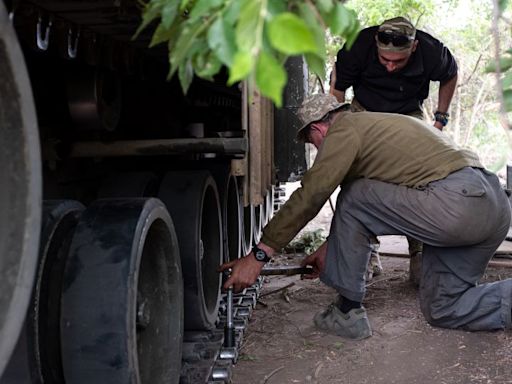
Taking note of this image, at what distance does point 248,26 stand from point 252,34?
0.02 m

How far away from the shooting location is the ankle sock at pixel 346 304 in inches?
153

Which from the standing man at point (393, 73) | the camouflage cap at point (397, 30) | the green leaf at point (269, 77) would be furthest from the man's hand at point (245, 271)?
the green leaf at point (269, 77)

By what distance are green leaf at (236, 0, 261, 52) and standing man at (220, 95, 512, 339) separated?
2482 millimetres

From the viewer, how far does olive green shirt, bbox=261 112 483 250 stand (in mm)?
3500

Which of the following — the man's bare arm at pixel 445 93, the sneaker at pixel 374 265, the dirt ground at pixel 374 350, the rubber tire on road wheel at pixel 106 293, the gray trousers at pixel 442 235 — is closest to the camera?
the rubber tire on road wheel at pixel 106 293

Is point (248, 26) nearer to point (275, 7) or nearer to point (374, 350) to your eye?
point (275, 7)

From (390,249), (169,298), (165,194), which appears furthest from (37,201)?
(390,249)

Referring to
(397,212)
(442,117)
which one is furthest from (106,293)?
(442,117)

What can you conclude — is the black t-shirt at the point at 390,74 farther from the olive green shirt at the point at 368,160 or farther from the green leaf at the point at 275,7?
the green leaf at the point at 275,7

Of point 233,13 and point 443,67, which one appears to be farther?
point 443,67

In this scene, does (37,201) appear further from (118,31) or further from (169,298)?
(118,31)

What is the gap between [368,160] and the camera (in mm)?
3705

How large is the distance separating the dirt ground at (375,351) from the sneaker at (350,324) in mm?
45

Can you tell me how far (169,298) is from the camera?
2977 mm
